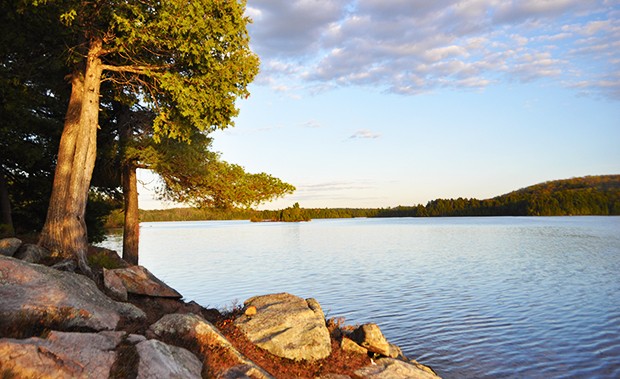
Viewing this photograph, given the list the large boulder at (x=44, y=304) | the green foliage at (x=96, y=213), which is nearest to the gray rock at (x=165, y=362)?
the large boulder at (x=44, y=304)

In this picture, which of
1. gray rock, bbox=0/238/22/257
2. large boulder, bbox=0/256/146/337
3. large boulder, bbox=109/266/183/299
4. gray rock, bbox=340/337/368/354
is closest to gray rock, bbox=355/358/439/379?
gray rock, bbox=340/337/368/354

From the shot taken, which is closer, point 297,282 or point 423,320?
point 423,320

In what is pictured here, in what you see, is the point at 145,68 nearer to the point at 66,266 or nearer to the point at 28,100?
the point at 28,100

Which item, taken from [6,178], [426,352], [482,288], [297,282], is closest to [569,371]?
[426,352]

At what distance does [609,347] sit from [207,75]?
16.5m

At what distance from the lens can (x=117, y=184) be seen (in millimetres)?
26297

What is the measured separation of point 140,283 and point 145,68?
7729 millimetres

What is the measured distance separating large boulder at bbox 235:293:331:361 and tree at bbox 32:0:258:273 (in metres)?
6.39

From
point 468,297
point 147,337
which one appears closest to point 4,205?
point 147,337

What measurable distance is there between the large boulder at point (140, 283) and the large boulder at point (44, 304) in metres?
4.44

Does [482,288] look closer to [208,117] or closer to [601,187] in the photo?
[208,117]

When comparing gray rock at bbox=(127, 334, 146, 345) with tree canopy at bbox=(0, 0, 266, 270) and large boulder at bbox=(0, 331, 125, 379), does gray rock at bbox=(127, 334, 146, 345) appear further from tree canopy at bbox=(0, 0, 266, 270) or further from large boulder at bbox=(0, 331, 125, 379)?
tree canopy at bbox=(0, 0, 266, 270)

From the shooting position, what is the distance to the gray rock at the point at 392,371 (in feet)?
34.7

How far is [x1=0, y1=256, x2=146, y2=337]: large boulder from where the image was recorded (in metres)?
7.91
